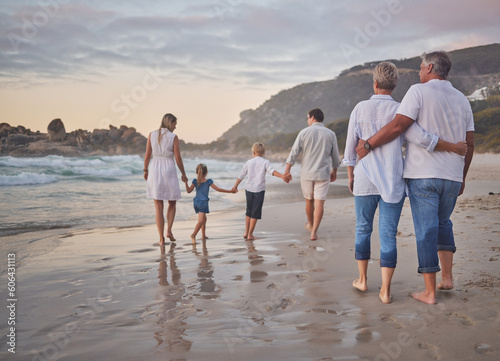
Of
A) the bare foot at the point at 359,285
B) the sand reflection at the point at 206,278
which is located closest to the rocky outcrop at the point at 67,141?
the sand reflection at the point at 206,278

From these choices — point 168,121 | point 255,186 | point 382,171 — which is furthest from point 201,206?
point 382,171

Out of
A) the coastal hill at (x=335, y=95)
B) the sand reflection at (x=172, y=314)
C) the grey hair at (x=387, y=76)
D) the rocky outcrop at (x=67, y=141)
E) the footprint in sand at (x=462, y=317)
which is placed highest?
the coastal hill at (x=335, y=95)

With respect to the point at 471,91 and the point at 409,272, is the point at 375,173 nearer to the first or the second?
the point at 409,272

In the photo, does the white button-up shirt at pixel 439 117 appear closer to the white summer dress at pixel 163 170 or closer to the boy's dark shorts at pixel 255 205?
the boy's dark shorts at pixel 255 205

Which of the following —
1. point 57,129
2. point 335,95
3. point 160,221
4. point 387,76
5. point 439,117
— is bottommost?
point 160,221

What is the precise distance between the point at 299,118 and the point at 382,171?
130 metres

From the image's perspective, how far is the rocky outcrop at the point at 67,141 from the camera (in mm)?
45406

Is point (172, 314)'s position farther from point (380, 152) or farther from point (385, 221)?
point (380, 152)

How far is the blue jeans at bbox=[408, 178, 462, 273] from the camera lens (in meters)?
3.07

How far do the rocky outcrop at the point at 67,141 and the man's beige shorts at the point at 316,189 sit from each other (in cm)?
4588

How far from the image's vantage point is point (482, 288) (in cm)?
334

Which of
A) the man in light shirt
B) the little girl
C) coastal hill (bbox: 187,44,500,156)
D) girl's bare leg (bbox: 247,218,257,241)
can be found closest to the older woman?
the man in light shirt

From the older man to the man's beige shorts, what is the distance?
10.4 feet

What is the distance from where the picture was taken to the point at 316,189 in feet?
21.1
